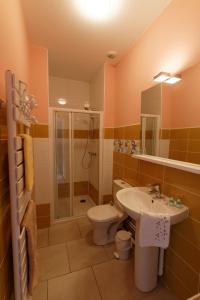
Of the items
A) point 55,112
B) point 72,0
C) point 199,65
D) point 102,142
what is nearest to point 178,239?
point 199,65

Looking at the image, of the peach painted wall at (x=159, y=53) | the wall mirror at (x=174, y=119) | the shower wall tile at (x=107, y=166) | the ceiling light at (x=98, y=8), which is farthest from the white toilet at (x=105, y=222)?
the ceiling light at (x=98, y=8)

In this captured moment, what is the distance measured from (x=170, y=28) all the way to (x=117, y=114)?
1216 millimetres

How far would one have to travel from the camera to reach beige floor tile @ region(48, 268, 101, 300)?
4.25 ft

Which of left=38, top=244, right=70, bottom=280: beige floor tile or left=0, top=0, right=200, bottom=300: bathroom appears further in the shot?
left=38, top=244, right=70, bottom=280: beige floor tile

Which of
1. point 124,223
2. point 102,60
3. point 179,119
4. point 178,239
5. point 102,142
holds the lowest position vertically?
point 124,223

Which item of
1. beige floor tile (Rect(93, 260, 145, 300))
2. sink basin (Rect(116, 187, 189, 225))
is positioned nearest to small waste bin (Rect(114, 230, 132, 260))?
beige floor tile (Rect(93, 260, 145, 300))

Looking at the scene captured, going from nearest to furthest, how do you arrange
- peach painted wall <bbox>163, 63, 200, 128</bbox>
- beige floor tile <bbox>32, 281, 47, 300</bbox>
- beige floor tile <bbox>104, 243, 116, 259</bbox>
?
peach painted wall <bbox>163, 63, 200, 128</bbox> < beige floor tile <bbox>32, 281, 47, 300</bbox> < beige floor tile <bbox>104, 243, 116, 259</bbox>

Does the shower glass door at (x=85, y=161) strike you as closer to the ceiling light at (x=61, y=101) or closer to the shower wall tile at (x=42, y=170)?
the ceiling light at (x=61, y=101)

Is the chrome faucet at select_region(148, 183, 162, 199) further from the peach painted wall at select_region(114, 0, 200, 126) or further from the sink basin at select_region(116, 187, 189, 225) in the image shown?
the peach painted wall at select_region(114, 0, 200, 126)

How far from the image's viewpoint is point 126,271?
1544 mm

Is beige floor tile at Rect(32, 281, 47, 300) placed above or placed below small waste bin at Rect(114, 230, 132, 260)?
below

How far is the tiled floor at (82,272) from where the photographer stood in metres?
1.32

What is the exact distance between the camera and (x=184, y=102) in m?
1.27

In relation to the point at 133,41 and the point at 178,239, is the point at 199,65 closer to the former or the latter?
the point at 133,41
